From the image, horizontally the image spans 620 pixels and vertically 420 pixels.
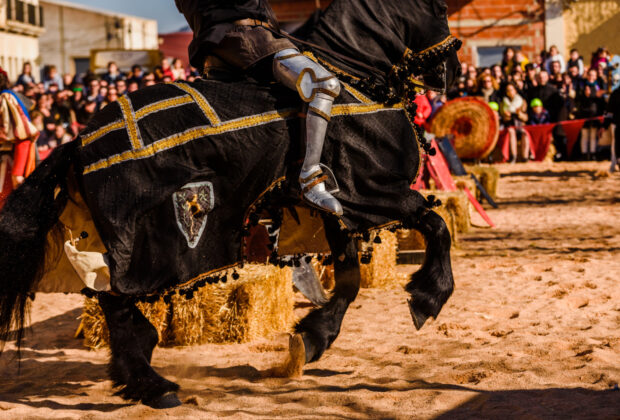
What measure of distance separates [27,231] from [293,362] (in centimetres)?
157

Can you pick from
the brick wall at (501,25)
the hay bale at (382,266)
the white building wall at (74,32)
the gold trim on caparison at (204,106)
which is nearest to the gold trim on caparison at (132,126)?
the gold trim on caparison at (204,106)

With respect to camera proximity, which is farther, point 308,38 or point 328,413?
point 308,38

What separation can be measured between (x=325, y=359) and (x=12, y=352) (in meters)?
2.15

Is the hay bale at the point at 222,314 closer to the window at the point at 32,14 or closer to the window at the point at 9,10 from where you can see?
the window at the point at 9,10

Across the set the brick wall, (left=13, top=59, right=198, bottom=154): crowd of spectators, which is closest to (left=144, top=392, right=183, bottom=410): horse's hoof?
(left=13, top=59, right=198, bottom=154): crowd of spectators

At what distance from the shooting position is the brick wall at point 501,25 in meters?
25.4

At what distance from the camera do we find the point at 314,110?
4188 mm

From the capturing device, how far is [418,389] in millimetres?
4258

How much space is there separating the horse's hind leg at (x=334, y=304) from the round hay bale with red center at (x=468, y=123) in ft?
28.1

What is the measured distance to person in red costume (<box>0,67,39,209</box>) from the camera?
8.43m

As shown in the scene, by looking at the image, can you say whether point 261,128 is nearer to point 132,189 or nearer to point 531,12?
point 132,189

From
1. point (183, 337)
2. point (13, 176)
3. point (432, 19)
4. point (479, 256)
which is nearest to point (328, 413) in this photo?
point (183, 337)

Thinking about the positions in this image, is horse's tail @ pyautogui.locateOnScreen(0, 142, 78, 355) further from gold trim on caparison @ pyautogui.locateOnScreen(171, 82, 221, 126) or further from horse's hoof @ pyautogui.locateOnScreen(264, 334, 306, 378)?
horse's hoof @ pyautogui.locateOnScreen(264, 334, 306, 378)

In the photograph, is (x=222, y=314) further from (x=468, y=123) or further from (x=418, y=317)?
(x=468, y=123)
